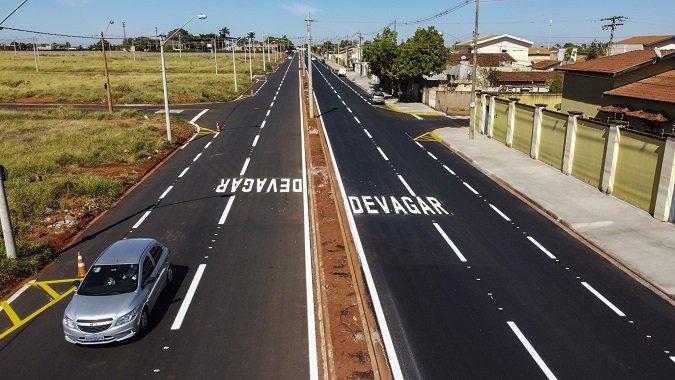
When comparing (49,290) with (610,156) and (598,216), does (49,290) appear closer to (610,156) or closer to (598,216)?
(598,216)

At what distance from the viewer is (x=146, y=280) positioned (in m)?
12.0

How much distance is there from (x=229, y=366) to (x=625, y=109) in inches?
1094

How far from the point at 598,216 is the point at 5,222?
21.2 m

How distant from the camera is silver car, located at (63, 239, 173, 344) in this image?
419 inches

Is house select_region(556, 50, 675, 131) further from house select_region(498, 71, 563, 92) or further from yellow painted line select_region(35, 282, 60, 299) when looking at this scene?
yellow painted line select_region(35, 282, 60, 299)

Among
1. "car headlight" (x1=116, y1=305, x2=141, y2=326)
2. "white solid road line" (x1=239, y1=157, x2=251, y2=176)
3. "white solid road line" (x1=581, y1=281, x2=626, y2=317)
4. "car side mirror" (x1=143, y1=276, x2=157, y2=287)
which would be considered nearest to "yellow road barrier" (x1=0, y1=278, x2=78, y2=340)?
"car side mirror" (x1=143, y1=276, x2=157, y2=287)

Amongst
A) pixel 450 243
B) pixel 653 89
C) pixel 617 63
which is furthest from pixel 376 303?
pixel 617 63

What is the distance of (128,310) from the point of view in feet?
35.6

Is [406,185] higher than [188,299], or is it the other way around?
[406,185]

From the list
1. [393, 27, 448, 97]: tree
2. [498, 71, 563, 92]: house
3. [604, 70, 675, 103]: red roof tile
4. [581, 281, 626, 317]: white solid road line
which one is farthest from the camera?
[498, 71, 563, 92]: house

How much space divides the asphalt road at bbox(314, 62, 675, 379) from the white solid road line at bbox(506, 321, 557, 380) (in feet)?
0.07

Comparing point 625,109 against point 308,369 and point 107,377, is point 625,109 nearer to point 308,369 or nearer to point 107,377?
point 308,369

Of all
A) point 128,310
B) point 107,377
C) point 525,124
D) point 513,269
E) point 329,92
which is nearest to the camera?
point 107,377

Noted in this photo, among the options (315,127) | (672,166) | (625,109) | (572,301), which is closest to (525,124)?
(625,109)
